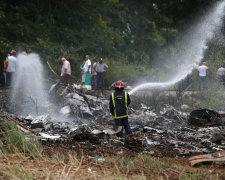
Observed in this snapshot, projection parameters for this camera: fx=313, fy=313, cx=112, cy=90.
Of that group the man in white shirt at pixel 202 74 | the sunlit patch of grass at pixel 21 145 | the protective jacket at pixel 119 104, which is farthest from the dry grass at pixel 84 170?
the man in white shirt at pixel 202 74

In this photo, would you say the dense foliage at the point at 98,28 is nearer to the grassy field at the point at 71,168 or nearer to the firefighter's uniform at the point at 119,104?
the firefighter's uniform at the point at 119,104

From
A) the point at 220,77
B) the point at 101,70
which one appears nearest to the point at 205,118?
the point at 220,77

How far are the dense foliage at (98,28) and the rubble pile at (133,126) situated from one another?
20.4 ft

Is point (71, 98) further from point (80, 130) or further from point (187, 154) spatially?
point (187, 154)

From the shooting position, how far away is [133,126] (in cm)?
1059

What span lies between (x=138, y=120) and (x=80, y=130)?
4314 mm

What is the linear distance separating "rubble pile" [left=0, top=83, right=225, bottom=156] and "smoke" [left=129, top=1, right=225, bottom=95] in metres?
7.55

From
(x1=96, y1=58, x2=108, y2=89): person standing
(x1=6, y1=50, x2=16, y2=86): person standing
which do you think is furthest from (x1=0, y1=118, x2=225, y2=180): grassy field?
(x1=96, y1=58, x2=108, y2=89): person standing

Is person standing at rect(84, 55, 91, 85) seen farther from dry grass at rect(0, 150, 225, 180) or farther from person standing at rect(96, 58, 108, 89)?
dry grass at rect(0, 150, 225, 180)

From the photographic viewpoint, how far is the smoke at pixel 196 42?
21300 millimetres

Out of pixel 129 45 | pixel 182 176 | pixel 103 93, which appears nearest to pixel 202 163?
pixel 182 176

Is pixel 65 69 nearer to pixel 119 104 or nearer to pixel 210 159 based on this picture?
pixel 119 104

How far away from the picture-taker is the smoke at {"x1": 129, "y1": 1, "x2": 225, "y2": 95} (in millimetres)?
21300

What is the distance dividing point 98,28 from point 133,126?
1610 centimetres
